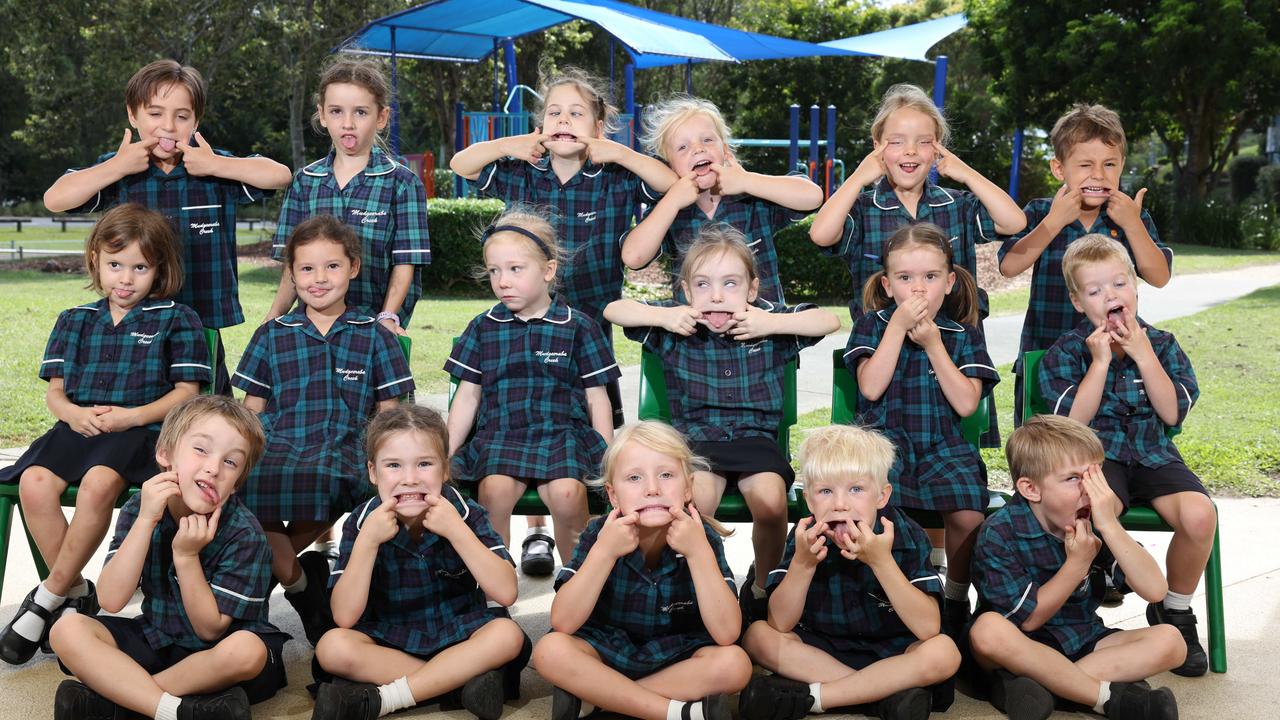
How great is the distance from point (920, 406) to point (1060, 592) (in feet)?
2.69

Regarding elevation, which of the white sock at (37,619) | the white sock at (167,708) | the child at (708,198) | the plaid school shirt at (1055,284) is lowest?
the white sock at (167,708)

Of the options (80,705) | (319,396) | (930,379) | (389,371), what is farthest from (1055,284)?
(80,705)

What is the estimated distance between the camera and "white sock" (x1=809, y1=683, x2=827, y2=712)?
3098 millimetres

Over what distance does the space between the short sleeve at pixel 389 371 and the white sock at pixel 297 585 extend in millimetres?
590

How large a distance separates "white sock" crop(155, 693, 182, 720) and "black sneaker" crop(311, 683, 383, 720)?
32 centimetres

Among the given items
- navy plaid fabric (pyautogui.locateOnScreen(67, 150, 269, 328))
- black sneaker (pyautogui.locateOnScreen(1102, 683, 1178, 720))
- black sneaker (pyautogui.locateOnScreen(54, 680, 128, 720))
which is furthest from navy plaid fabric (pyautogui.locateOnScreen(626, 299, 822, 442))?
black sneaker (pyautogui.locateOnScreen(54, 680, 128, 720))

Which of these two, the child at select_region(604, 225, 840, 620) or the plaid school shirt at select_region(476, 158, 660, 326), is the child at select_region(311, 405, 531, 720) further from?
the plaid school shirt at select_region(476, 158, 660, 326)

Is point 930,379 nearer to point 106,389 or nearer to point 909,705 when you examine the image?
point 909,705

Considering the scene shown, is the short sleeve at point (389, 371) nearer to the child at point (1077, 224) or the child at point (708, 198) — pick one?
the child at point (708, 198)

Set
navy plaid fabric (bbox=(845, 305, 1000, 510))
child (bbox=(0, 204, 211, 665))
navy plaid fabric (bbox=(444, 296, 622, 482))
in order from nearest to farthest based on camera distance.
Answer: child (bbox=(0, 204, 211, 665)) < navy plaid fabric (bbox=(845, 305, 1000, 510)) < navy plaid fabric (bbox=(444, 296, 622, 482))

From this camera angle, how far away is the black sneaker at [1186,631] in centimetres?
337

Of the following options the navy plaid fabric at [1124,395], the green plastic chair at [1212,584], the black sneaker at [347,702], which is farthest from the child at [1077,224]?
the black sneaker at [347,702]

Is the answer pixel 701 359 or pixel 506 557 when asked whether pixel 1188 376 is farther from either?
pixel 506 557

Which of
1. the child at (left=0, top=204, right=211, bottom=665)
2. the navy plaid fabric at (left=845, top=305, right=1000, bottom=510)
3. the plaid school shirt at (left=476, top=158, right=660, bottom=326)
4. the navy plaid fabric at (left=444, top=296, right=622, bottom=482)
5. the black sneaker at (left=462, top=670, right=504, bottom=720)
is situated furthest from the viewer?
the plaid school shirt at (left=476, top=158, right=660, bottom=326)
